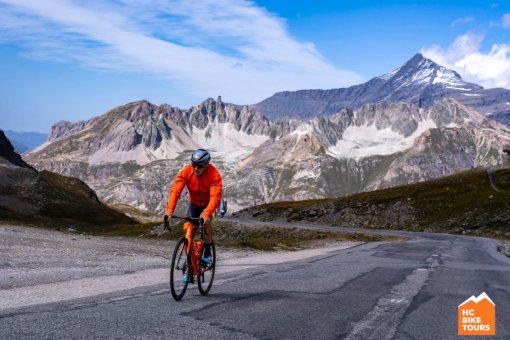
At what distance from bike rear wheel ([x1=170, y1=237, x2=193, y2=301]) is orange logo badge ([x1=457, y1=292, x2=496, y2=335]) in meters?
5.81

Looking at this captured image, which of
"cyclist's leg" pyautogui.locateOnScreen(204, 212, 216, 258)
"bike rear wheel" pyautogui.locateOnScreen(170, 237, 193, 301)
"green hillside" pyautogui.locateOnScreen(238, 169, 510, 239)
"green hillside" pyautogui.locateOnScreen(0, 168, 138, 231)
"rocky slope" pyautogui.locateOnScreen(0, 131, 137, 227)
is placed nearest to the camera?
"bike rear wheel" pyautogui.locateOnScreen(170, 237, 193, 301)

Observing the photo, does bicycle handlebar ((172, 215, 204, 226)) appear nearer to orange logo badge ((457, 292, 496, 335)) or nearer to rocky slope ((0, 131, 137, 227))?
orange logo badge ((457, 292, 496, 335))

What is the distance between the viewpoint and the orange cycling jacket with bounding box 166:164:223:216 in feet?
41.4

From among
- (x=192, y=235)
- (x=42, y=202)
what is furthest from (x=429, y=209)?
(x=192, y=235)

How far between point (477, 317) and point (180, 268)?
6544mm

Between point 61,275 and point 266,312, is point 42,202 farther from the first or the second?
point 266,312

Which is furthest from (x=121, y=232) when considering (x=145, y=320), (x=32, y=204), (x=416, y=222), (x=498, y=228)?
(x=145, y=320)

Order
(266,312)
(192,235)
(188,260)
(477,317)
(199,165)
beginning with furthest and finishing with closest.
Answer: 1. (199,165)
2. (192,235)
3. (188,260)
4. (477,317)
5. (266,312)

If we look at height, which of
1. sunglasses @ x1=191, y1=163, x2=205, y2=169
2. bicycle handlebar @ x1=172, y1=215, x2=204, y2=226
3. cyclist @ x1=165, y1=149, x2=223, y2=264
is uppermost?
sunglasses @ x1=191, y1=163, x2=205, y2=169

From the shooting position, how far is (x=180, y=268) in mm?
12320

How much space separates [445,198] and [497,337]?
98758 mm

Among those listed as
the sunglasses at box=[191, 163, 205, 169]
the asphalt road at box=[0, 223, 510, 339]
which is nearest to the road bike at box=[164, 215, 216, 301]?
the asphalt road at box=[0, 223, 510, 339]

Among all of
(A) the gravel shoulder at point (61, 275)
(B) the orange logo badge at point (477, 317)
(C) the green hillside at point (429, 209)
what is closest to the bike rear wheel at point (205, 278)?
(A) the gravel shoulder at point (61, 275)

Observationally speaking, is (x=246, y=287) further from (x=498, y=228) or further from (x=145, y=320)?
(x=498, y=228)
